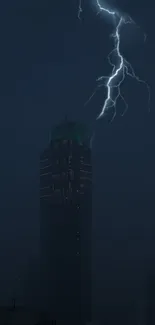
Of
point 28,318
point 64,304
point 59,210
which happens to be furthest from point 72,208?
point 28,318

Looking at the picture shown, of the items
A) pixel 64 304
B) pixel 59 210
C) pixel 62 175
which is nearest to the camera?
pixel 64 304

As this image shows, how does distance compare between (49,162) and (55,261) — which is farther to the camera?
(49,162)

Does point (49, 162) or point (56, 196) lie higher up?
point (49, 162)

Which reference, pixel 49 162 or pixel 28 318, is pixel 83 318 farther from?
pixel 28 318

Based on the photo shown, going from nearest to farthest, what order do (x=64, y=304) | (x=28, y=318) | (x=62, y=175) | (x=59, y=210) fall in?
(x=28, y=318), (x=64, y=304), (x=59, y=210), (x=62, y=175)

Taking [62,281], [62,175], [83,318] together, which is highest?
[62,175]

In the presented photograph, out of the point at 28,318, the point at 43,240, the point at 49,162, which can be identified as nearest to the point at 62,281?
the point at 43,240

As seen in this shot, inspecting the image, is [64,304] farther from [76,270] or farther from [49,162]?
[49,162]
